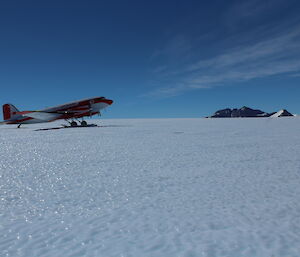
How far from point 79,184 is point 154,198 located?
1946 millimetres

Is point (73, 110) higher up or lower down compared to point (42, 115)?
higher up

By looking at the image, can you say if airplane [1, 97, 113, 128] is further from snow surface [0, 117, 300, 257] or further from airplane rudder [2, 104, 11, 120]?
snow surface [0, 117, 300, 257]

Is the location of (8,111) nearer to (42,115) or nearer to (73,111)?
(42,115)

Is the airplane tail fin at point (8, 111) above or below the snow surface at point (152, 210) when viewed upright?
above

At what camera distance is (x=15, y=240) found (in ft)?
9.11

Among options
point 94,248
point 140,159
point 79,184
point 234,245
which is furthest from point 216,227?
point 140,159

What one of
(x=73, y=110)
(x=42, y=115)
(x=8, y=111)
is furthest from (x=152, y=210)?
(x=8, y=111)

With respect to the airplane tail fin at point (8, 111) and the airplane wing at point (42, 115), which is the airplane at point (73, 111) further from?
the airplane tail fin at point (8, 111)

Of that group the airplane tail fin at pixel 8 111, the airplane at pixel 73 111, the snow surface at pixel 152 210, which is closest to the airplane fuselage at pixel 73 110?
the airplane at pixel 73 111

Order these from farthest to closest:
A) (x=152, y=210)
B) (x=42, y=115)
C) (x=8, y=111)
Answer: (x=8, y=111), (x=42, y=115), (x=152, y=210)

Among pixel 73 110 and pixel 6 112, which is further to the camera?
pixel 6 112

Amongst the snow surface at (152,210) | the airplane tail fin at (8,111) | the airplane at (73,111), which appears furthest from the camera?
the airplane tail fin at (8,111)

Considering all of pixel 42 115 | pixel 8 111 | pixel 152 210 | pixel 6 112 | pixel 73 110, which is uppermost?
pixel 8 111

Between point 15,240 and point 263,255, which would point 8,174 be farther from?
point 263,255
